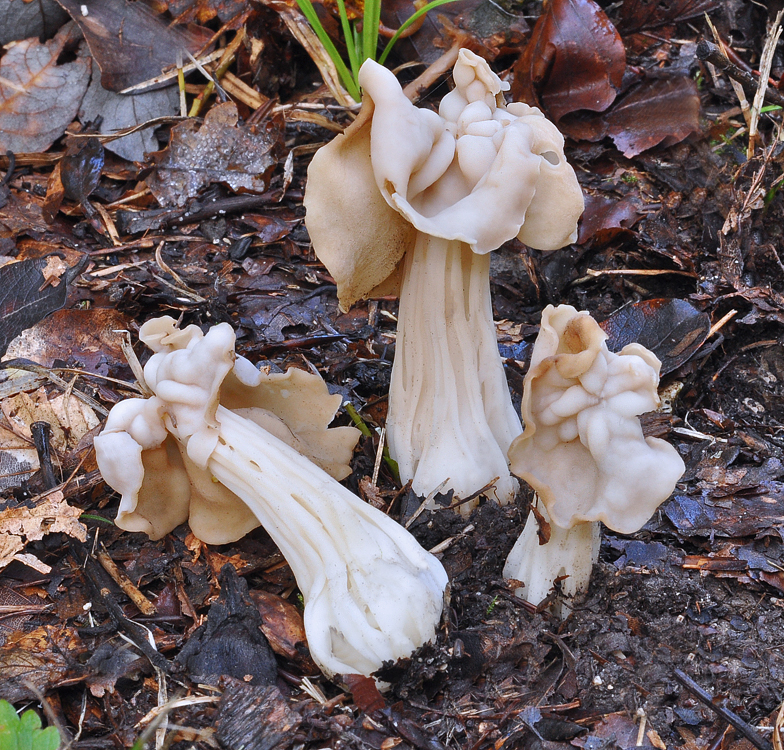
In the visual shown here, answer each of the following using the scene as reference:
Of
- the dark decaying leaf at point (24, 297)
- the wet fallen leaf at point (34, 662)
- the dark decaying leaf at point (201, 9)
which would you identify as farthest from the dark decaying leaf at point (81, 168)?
the wet fallen leaf at point (34, 662)

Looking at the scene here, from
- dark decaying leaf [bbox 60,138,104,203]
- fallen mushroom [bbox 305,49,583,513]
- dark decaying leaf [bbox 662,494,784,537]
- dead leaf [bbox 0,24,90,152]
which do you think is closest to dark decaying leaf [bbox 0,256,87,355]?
dark decaying leaf [bbox 60,138,104,203]

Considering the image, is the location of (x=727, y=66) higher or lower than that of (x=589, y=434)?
higher

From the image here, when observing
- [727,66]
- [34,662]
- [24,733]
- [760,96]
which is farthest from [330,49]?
[24,733]

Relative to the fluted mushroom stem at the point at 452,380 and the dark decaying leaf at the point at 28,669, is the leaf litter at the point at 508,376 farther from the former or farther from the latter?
the fluted mushroom stem at the point at 452,380

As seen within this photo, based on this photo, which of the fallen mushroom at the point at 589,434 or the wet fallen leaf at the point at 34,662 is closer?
the fallen mushroom at the point at 589,434

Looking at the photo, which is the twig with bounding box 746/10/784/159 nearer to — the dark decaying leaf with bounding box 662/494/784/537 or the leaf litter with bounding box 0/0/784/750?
the leaf litter with bounding box 0/0/784/750

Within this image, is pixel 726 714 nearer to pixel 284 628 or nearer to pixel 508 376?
pixel 284 628
